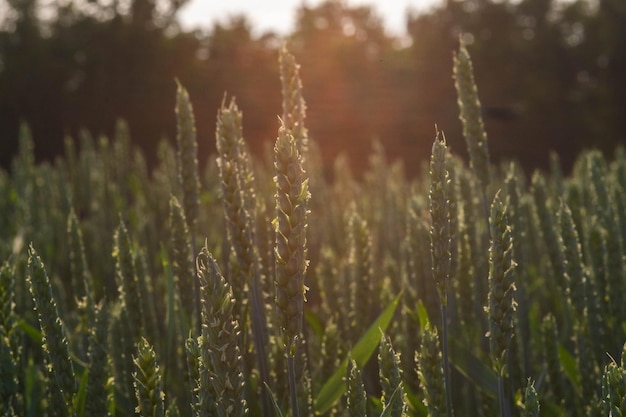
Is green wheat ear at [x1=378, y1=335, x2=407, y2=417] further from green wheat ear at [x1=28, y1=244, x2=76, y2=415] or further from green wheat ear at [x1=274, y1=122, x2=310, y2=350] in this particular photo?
green wheat ear at [x1=28, y1=244, x2=76, y2=415]

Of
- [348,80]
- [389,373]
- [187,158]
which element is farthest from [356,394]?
[348,80]

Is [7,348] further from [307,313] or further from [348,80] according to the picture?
[348,80]

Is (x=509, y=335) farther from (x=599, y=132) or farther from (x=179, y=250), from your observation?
(x=599, y=132)

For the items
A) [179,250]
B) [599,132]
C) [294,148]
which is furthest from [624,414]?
[599,132]

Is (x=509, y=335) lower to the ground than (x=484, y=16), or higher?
lower

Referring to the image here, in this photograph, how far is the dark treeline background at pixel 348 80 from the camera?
2039 cm

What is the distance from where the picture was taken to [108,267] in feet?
11.5

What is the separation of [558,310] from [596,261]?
1026mm

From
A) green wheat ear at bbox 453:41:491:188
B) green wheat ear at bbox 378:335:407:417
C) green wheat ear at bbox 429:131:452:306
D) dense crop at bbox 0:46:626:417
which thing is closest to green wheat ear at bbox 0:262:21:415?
dense crop at bbox 0:46:626:417

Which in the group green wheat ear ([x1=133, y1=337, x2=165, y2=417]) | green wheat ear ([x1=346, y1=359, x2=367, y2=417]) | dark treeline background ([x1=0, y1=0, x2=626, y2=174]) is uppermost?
dark treeline background ([x1=0, y1=0, x2=626, y2=174])

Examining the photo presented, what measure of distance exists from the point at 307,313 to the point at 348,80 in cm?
2298

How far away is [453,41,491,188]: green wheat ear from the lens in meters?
1.76

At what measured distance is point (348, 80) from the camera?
2483 cm

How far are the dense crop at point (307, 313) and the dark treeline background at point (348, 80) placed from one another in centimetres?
1705
